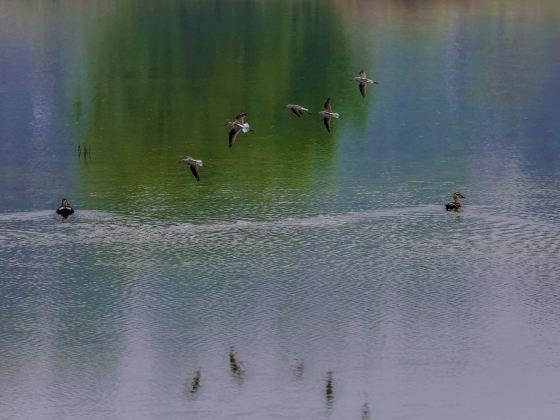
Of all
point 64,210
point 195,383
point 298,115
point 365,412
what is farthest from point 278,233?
point 365,412

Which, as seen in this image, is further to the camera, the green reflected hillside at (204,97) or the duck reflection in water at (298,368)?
the green reflected hillside at (204,97)

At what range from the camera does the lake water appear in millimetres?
42344

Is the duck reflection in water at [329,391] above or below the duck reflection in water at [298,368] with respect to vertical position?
below

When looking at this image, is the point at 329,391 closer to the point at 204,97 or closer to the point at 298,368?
the point at 298,368

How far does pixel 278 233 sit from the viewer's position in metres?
57.1

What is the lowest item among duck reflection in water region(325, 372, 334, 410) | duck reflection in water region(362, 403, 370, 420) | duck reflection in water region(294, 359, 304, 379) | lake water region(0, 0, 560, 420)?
duck reflection in water region(362, 403, 370, 420)

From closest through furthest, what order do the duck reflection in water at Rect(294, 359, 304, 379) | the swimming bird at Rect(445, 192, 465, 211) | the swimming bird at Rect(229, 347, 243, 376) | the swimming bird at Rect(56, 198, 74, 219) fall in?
the duck reflection in water at Rect(294, 359, 304, 379) → the swimming bird at Rect(229, 347, 243, 376) → the swimming bird at Rect(56, 198, 74, 219) → the swimming bird at Rect(445, 192, 465, 211)

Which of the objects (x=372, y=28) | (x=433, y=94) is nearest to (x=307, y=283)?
(x=433, y=94)

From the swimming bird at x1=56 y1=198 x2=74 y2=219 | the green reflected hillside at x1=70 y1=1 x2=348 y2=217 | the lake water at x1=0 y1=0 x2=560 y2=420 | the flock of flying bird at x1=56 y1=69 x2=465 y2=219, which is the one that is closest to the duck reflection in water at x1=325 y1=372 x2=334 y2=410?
the lake water at x1=0 y1=0 x2=560 y2=420

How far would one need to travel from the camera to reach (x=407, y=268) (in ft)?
175

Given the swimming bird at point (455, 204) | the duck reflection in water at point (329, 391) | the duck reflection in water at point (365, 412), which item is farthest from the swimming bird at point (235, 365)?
the swimming bird at point (455, 204)

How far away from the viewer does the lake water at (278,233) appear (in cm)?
4234

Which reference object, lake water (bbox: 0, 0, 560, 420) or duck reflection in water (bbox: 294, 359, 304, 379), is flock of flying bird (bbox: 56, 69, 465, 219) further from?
duck reflection in water (bbox: 294, 359, 304, 379)

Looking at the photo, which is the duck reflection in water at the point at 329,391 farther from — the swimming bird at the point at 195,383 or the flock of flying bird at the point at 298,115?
the flock of flying bird at the point at 298,115
